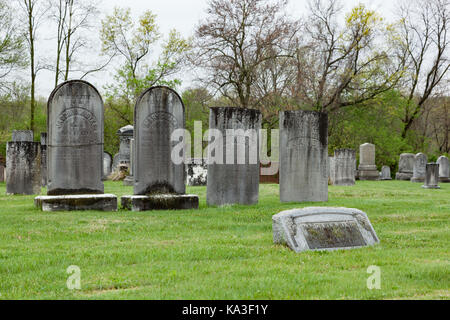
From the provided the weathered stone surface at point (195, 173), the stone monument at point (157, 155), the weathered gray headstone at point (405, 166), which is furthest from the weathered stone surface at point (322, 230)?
the weathered gray headstone at point (405, 166)

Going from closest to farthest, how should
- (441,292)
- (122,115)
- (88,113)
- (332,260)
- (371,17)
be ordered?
(441,292), (332,260), (88,113), (371,17), (122,115)

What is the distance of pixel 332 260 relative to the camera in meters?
5.05

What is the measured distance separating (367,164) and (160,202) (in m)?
21.0

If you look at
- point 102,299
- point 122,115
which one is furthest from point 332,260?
point 122,115

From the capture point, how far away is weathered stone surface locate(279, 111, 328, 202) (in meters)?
11.0

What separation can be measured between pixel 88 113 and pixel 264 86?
754 inches

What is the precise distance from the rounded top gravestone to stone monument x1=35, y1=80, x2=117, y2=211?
2.86 feet

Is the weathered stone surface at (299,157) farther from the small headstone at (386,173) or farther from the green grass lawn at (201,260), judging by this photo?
the small headstone at (386,173)

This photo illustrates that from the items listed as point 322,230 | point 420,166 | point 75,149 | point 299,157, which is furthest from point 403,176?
point 322,230

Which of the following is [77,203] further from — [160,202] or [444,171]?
[444,171]

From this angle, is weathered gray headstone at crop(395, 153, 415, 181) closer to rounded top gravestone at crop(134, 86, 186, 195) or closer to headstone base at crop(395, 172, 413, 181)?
headstone base at crop(395, 172, 413, 181)

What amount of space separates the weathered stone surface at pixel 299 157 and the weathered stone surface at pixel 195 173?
8405 mm

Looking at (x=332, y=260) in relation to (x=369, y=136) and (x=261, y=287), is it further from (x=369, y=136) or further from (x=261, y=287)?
(x=369, y=136)

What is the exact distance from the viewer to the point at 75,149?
966 cm
